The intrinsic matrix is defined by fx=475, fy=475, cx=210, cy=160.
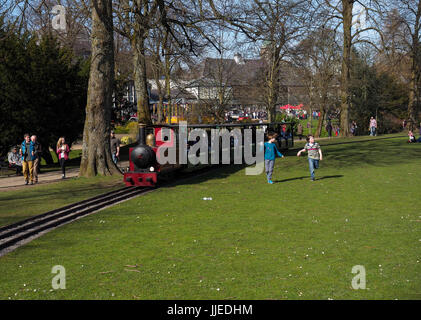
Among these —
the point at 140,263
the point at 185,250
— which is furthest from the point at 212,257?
the point at 140,263

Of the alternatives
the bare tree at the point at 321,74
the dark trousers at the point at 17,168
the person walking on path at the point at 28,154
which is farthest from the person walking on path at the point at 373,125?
the person walking on path at the point at 28,154

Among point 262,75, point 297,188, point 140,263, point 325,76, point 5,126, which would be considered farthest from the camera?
point 325,76

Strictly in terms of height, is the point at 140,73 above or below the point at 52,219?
above

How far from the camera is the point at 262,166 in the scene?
2389cm

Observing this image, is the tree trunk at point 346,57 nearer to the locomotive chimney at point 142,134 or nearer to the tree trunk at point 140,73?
the tree trunk at point 140,73

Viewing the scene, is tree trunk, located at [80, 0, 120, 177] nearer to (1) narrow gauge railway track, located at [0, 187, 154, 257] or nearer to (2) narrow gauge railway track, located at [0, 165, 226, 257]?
(2) narrow gauge railway track, located at [0, 165, 226, 257]

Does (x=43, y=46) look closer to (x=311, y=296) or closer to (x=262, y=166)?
(x=262, y=166)

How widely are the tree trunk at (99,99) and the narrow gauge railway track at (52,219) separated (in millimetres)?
3306

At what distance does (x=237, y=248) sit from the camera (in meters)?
9.27

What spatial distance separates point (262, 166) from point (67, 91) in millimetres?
12521

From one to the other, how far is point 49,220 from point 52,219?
0.16 m

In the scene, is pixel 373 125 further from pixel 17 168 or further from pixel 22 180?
pixel 22 180

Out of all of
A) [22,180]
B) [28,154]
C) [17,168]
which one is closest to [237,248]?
[28,154]

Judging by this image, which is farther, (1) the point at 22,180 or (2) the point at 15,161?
(2) the point at 15,161
